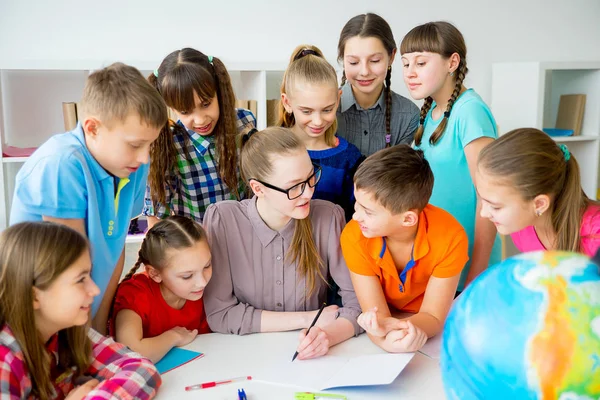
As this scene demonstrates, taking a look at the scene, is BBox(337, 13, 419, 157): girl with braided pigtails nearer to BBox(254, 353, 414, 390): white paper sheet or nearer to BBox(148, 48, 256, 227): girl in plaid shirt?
BBox(148, 48, 256, 227): girl in plaid shirt

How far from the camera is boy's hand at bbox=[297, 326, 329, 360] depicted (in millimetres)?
1526

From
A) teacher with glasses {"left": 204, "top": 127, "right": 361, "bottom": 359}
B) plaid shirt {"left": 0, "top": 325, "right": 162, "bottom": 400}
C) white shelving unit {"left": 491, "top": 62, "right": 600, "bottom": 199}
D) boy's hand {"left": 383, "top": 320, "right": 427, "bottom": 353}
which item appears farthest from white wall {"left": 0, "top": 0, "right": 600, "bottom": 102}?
boy's hand {"left": 383, "top": 320, "right": 427, "bottom": 353}

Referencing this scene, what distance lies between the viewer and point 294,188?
176 centimetres

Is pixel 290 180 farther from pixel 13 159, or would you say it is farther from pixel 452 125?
pixel 13 159

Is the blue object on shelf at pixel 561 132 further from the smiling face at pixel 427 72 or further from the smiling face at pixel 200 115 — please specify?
the smiling face at pixel 200 115

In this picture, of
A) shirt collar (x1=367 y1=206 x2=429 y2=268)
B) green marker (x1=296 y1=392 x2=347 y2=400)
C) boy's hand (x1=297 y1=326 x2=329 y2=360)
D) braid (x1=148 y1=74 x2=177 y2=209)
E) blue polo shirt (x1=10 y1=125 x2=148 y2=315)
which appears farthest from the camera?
braid (x1=148 y1=74 x2=177 y2=209)

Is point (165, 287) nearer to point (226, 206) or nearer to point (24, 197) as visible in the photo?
point (226, 206)

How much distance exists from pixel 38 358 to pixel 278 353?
24.1 inches

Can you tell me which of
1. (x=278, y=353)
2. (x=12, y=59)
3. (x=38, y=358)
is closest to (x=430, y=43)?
(x=278, y=353)

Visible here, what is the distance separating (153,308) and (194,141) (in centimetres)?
68

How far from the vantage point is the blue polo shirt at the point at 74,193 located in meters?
1.42

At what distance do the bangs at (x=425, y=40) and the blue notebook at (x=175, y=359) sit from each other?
1.39 meters

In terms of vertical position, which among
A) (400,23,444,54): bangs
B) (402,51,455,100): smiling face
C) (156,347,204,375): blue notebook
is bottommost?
(156,347,204,375): blue notebook

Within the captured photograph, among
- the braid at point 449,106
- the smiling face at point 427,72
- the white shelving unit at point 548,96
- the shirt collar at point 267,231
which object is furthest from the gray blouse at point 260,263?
the white shelving unit at point 548,96
